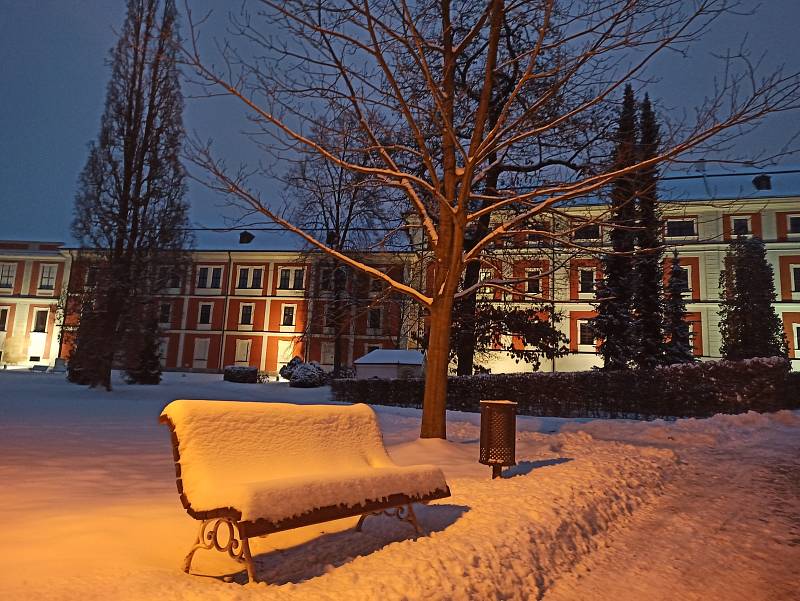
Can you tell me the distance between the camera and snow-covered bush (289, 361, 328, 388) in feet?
104

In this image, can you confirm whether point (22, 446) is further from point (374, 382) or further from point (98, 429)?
point (374, 382)

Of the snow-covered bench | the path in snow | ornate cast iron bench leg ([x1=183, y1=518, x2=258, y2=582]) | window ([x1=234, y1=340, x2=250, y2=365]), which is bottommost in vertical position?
Answer: the path in snow

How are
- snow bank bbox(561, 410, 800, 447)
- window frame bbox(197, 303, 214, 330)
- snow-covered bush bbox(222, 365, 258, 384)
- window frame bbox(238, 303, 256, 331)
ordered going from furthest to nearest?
window frame bbox(197, 303, 214, 330) → window frame bbox(238, 303, 256, 331) → snow-covered bush bbox(222, 365, 258, 384) → snow bank bbox(561, 410, 800, 447)

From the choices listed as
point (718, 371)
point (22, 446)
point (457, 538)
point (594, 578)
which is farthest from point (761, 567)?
point (718, 371)

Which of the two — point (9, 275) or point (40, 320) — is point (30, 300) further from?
point (9, 275)

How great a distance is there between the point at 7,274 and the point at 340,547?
61.9 m

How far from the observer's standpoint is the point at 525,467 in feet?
25.6

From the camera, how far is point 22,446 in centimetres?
884

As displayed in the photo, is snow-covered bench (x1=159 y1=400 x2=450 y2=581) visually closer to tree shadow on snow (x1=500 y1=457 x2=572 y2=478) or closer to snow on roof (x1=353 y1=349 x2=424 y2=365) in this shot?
tree shadow on snow (x1=500 y1=457 x2=572 y2=478)

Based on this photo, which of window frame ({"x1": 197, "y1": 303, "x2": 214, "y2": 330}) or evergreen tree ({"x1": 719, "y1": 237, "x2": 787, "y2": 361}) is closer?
evergreen tree ({"x1": 719, "y1": 237, "x2": 787, "y2": 361})

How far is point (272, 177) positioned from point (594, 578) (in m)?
7.87

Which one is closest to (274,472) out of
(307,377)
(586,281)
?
(307,377)

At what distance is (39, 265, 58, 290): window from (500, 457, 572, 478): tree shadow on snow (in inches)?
2235

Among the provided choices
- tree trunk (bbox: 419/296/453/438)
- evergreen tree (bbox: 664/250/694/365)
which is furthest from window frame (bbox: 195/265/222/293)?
tree trunk (bbox: 419/296/453/438)
